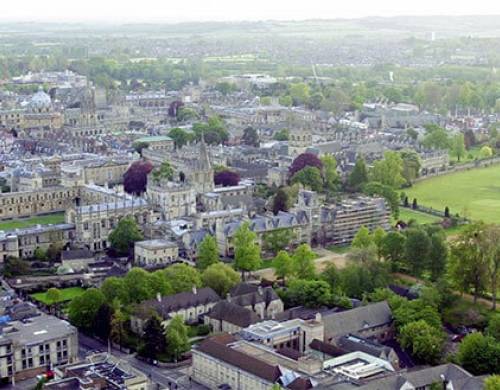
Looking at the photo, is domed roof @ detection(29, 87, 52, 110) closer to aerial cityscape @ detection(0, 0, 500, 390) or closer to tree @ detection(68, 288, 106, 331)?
aerial cityscape @ detection(0, 0, 500, 390)

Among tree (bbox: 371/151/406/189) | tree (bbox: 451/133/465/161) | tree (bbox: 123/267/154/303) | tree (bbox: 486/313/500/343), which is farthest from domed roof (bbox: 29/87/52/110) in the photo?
tree (bbox: 486/313/500/343)

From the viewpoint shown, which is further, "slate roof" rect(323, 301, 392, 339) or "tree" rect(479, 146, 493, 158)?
"tree" rect(479, 146, 493, 158)

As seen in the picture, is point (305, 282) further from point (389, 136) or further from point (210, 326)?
point (389, 136)

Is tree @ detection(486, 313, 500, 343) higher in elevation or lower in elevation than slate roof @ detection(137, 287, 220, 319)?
higher

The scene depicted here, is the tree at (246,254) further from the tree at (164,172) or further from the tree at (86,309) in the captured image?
the tree at (164,172)

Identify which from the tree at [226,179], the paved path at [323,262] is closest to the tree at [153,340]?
the paved path at [323,262]

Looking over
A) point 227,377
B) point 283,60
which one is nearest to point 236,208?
point 227,377
